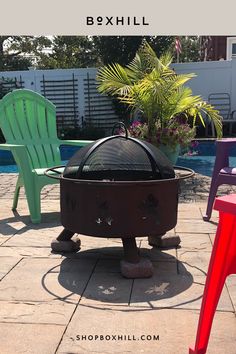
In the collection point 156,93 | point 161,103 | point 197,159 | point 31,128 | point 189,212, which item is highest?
point 156,93

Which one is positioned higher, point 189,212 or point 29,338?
point 29,338

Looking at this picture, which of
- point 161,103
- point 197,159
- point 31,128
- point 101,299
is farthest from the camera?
point 197,159

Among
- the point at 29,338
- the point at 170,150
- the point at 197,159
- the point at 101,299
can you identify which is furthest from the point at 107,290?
the point at 197,159

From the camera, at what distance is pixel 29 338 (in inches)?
76.9

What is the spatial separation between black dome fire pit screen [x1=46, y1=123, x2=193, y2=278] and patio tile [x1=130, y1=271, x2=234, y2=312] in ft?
0.36

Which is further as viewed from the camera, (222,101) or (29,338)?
(222,101)

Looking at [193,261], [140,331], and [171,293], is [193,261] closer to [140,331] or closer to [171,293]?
[171,293]

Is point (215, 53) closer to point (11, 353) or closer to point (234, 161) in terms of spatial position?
point (234, 161)

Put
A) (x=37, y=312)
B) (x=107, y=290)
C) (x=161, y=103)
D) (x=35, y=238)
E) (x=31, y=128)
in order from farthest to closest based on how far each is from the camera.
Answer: (x=161, y=103)
(x=31, y=128)
(x=35, y=238)
(x=107, y=290)
(x=37, y=312)

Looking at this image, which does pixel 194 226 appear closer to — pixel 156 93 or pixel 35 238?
pixel 35 238

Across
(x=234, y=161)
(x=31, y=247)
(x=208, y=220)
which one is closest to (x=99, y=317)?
(x=31, y=247)

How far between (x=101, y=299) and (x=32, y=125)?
8.82 feet

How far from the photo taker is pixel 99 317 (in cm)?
216

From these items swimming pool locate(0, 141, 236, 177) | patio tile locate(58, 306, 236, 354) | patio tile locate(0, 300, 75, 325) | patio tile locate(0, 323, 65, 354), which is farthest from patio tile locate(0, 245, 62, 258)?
swimming pool locate(0, 141, 236, 177)
